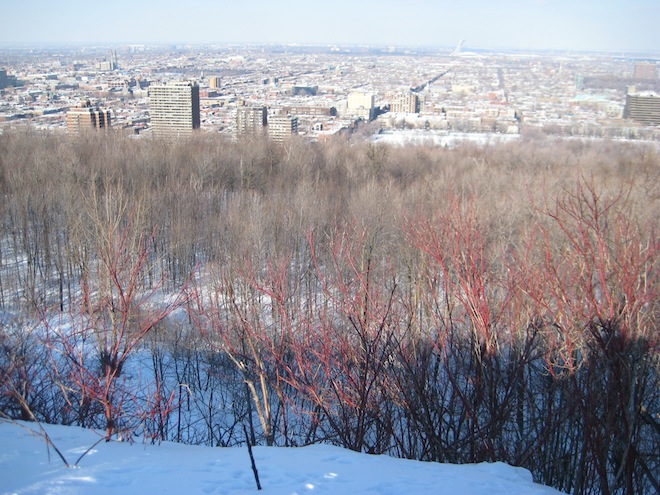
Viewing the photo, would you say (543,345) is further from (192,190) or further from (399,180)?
(399,180)

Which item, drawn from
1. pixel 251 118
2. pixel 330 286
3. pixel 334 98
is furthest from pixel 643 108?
pixel 330 286

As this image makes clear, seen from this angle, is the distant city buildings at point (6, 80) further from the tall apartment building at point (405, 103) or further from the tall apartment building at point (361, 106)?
the tall apartment building at point (405, 103)

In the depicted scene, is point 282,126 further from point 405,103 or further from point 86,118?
point 405,103

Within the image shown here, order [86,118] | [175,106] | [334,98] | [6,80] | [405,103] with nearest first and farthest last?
[86,118], [175,106], [6,80], [405,103], [334,98]

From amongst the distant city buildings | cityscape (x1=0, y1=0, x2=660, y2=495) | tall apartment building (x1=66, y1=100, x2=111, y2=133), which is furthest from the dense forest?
the distant city buildings

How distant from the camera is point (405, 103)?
1587 inches

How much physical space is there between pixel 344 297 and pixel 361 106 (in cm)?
3537

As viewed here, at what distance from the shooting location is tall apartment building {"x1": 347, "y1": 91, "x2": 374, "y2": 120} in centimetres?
3618

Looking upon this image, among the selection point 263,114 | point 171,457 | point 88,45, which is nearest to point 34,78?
point 263,114

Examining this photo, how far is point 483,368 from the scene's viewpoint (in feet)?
13.1

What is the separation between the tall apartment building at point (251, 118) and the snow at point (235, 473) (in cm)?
2317

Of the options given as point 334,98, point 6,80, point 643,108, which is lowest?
point 643,108

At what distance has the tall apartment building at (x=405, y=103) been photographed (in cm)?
3941

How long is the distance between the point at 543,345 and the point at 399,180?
46.0ft
